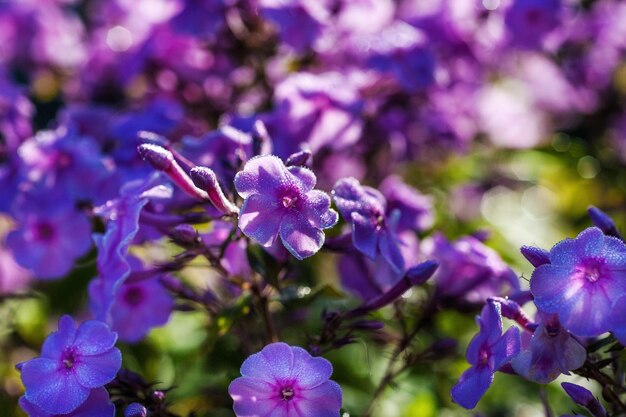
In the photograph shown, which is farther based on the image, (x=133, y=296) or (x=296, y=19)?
(x=296, y=19)

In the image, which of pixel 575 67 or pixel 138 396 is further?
pixel 575 67

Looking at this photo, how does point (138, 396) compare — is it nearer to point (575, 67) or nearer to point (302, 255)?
point (302, 255)

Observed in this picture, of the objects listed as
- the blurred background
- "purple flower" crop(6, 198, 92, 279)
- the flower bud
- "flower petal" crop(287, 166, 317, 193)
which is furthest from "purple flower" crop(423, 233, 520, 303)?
"purple flower" crop(6, 198, 92, 279)

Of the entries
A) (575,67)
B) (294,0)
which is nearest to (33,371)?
(294,0)

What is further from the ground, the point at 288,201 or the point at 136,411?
the point at 288,201

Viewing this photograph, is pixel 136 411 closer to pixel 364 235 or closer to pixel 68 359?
pixel 68 359

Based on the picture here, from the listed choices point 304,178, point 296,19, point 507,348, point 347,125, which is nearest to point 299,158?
point 304,178

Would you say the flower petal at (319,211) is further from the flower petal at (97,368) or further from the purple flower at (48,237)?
the purple flower at (48,237)
